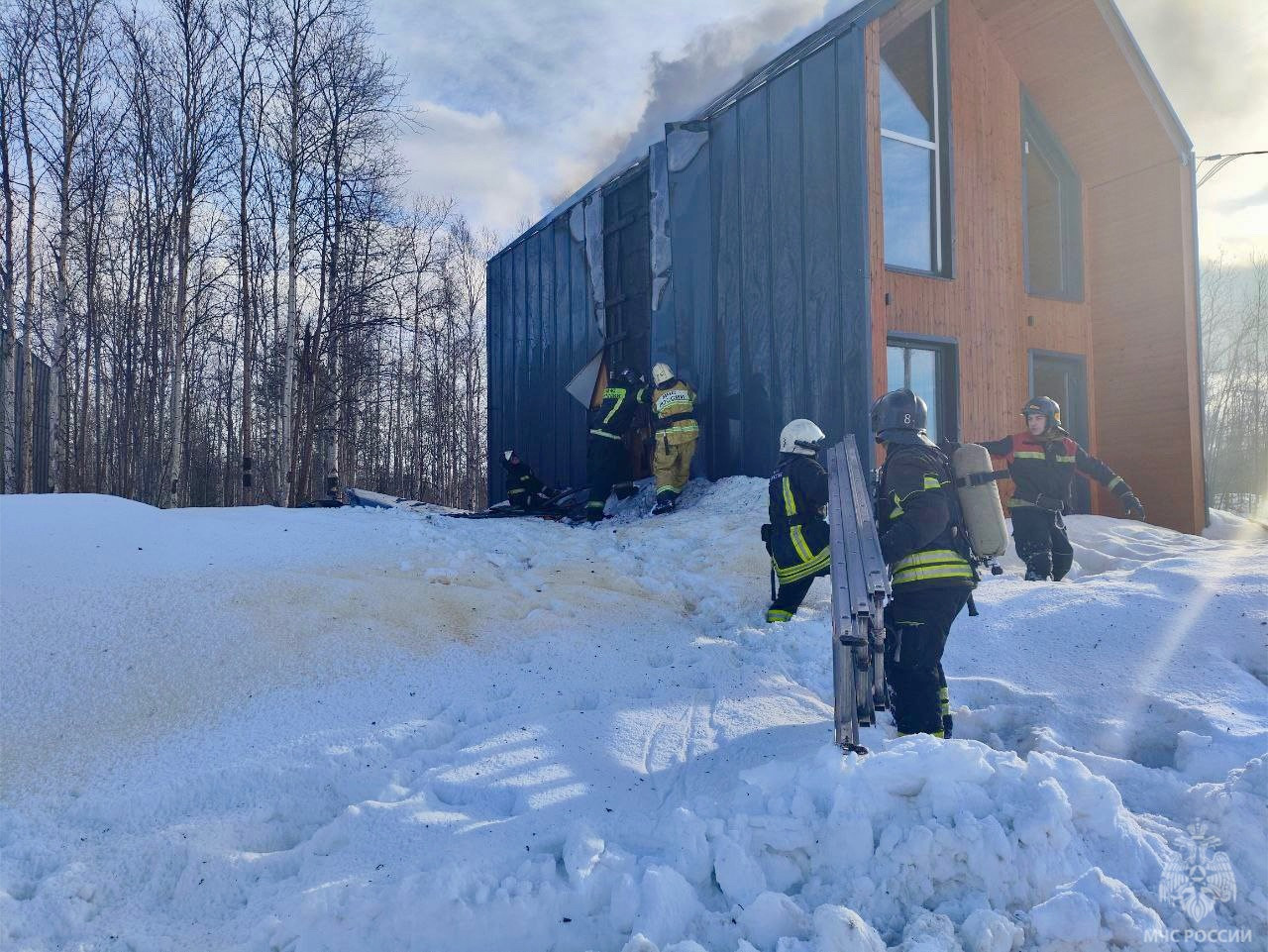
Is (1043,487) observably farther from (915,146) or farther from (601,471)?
(601,471)

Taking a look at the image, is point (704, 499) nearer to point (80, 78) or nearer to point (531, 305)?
point (531, 305)

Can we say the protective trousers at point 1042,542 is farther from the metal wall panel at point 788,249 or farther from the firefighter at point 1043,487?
the metal wall panel at point 788,249

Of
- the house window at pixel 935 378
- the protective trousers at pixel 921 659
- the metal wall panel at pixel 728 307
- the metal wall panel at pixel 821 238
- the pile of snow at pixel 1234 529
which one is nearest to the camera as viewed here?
the protective trousers at pixel 921 659

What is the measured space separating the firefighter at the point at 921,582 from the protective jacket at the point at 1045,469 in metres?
3.86

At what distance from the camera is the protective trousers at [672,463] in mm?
9516

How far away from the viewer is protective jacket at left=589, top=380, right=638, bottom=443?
393 inches

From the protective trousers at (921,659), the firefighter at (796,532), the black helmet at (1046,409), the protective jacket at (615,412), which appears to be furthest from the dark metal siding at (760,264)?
the protective trousers at (921,659)

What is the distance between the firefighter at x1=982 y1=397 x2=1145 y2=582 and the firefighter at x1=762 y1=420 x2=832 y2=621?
2.71 meters

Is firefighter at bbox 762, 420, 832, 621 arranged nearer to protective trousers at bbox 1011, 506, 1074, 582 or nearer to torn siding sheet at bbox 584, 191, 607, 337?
protective trousers at bbox 1011, 506, 1074, 582

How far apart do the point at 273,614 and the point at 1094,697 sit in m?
4.71

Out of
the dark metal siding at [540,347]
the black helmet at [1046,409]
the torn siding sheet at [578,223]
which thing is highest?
the torn siding sheet at [578,223]

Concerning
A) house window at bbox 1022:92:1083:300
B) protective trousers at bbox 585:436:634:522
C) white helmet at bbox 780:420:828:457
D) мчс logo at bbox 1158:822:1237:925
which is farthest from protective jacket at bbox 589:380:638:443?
мчс logo at bbox 1158:822:1237:925

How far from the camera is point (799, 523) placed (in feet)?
18.3

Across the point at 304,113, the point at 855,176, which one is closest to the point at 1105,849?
the point at 855,176
